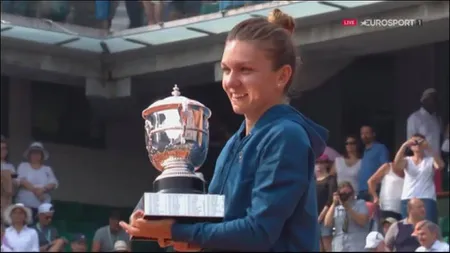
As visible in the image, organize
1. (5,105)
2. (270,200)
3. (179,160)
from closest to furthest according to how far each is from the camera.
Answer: (270,200), (179,160), (5,105)

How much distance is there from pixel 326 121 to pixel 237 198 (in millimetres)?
14430

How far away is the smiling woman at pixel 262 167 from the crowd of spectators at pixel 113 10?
479 inches

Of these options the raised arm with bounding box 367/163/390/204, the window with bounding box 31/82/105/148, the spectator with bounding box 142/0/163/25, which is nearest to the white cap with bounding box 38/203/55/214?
the raised arm with bounding box 367/163/390/204

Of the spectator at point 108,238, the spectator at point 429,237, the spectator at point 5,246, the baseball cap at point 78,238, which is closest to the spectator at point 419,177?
the spectator at point 429,237

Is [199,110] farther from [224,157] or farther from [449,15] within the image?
[449,15]

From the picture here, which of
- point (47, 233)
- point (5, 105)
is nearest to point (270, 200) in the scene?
point (47, 233)

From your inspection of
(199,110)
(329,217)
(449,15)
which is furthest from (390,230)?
(199,110)

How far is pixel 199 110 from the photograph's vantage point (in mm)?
3734

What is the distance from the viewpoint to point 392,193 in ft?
40.8

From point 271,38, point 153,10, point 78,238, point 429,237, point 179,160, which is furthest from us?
point 153,10

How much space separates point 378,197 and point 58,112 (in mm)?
6726

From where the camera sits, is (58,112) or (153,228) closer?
(153,228)

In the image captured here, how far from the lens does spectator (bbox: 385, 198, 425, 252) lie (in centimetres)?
1132

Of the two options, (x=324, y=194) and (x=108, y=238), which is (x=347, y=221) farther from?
(x=108, y=238)
